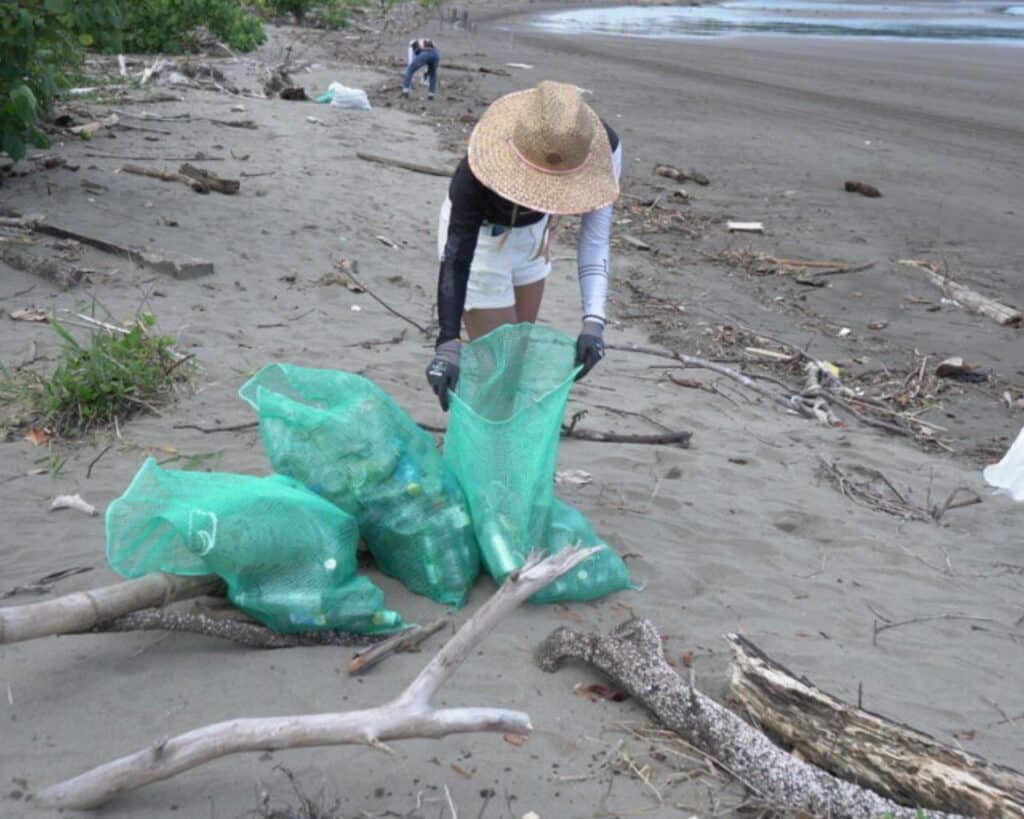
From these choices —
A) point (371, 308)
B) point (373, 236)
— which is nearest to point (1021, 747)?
point (371, 308)

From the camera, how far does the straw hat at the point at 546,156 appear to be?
313cm

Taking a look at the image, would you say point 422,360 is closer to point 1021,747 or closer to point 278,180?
point 1021,747

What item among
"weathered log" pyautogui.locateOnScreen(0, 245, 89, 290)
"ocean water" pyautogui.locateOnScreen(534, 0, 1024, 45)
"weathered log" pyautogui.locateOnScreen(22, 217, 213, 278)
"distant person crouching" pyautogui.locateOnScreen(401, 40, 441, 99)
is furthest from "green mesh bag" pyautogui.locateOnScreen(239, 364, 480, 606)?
"ocean water" pyautogui.locateOnScreen(534, 0, 1024, 45)

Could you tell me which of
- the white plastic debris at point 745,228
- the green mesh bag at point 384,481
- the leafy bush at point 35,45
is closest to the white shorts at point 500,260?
the green mesh bag at point 384,481

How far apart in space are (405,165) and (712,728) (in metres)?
8.88

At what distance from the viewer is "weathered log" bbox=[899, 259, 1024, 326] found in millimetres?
7680

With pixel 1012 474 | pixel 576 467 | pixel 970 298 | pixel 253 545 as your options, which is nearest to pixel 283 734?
pixel 253 545

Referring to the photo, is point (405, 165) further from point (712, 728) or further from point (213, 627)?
point (712, 728)

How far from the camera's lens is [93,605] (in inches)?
104

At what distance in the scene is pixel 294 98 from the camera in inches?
548

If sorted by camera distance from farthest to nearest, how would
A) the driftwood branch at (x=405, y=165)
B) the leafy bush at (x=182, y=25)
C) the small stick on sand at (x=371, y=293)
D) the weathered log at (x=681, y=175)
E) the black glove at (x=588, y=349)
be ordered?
the leafy bush at (x=182, y=25), the weathered log at (x=681, y=175), the driftwood branch at (x=405, y=165), the small stick on sand at (x=371, y=293), the black glove at (x=588, y=349)

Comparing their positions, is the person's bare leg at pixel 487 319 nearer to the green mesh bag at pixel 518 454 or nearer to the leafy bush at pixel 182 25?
the green mesh bag at pixel 518 454

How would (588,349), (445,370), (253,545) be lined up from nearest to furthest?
(253,545)
(445,370)
(588,349)

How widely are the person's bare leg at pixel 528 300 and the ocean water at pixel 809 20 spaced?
1053 inches
